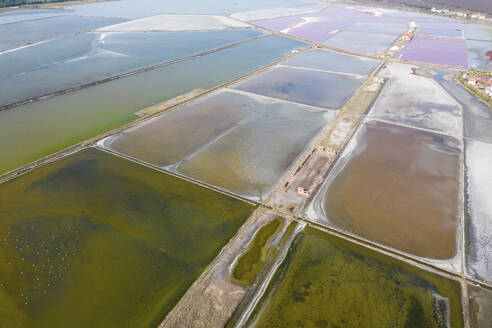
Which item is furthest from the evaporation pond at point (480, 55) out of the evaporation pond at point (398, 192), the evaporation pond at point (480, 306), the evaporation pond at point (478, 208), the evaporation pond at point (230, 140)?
the evaporation pond at point (480, 306)

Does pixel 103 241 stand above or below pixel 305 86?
below

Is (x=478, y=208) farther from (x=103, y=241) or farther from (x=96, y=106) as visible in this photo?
(x=96, y=106)

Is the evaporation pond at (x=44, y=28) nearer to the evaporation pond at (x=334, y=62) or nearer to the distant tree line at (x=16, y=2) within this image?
the distant tree line at (x=16, y=2)

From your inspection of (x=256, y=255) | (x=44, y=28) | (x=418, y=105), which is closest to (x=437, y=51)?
(x=418, y=105)

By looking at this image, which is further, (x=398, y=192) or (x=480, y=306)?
(x=398, y=192)

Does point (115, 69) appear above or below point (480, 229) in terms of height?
above

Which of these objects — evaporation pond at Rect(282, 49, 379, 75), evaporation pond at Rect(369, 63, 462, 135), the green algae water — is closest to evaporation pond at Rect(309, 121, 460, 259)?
evaporation pond at Rect(369, 63, 462, 135)

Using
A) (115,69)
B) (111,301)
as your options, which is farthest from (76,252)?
(115,69)

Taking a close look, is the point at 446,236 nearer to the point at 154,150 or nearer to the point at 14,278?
the point at 154,150
